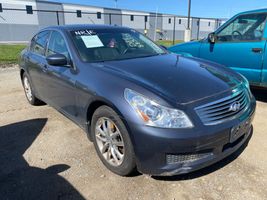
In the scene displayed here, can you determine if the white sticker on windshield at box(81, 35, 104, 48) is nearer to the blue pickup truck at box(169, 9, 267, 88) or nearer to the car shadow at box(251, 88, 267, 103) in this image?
the blue pickup truck at box(169, 9, 267, 88)

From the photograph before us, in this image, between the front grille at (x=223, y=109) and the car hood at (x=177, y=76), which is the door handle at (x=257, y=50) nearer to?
the car hood at (x=177, y=76)

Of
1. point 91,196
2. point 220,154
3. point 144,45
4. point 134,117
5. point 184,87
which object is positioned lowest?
point 91,196

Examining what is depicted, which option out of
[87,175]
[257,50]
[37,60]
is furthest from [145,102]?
[257,50]

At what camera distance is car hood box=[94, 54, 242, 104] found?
263 cm

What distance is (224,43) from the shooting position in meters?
5.38

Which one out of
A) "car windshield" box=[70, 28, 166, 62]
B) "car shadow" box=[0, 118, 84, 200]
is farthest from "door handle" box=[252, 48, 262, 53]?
"car shadow" box=[0, 118, 84, 200]

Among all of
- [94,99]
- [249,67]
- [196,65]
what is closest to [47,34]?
[94,99]

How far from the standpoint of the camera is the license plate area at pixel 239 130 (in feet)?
8.56

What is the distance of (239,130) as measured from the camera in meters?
2.72

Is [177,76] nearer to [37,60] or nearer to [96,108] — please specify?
[96,108]

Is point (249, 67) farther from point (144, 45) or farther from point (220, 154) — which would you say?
point (220, 154)

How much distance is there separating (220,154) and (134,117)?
0.95 metres

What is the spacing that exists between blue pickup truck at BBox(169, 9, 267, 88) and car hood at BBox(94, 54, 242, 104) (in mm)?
1724

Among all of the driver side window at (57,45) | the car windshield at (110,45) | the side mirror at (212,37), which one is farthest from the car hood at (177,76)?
the side mirror at (212,37)
